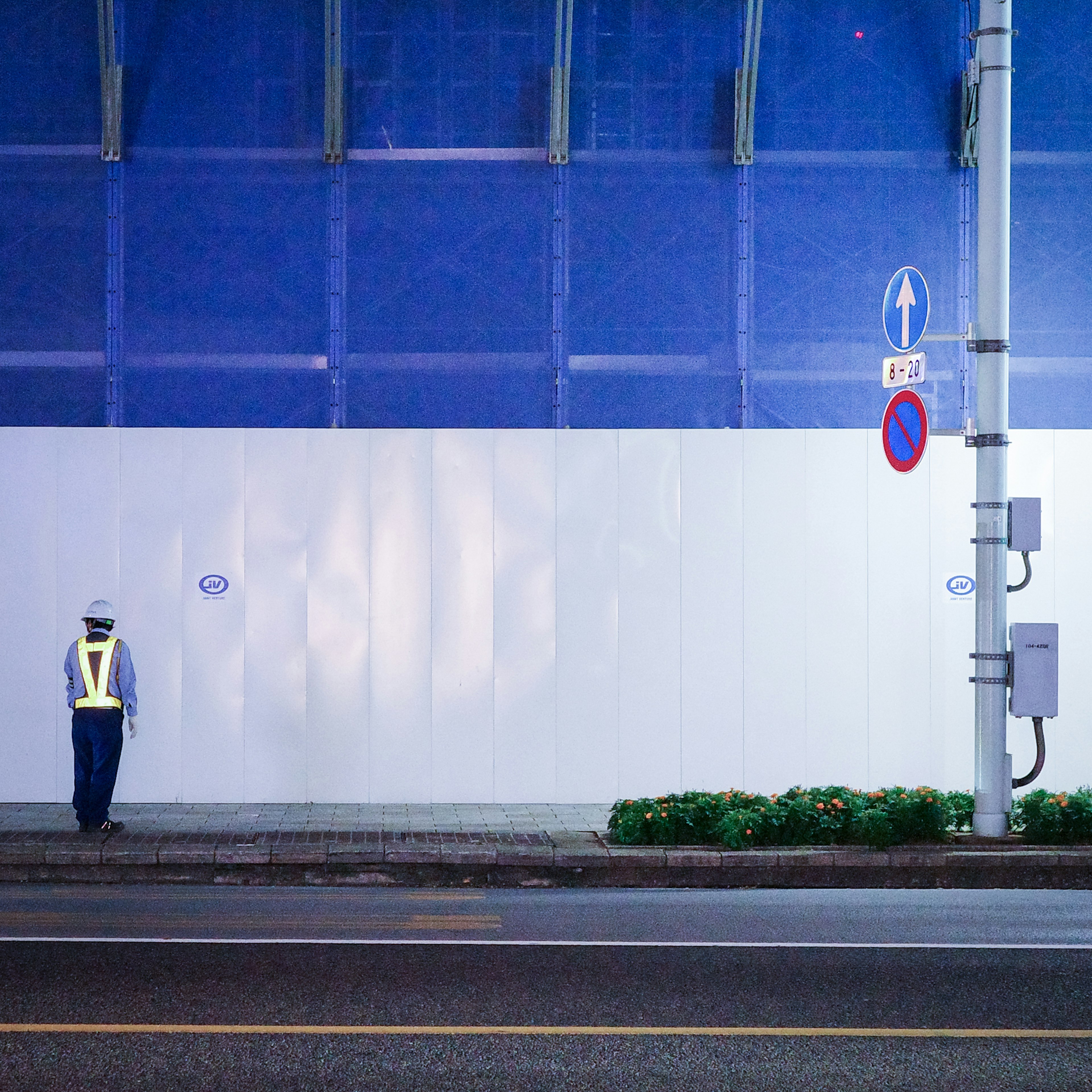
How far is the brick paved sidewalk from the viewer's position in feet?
40.8

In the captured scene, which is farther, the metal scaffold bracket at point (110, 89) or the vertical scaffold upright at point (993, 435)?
the metal scaffold bracket at point (110, 89)

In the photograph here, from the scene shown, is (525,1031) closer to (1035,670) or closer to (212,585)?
(1035,670)

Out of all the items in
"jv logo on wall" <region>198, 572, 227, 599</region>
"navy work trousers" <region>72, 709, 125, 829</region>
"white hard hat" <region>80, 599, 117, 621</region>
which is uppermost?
"jv logo on wall" <region>198, 572, 227, 599</region>

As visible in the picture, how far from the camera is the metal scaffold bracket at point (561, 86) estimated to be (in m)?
14.7

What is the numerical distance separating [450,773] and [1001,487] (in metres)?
6.30

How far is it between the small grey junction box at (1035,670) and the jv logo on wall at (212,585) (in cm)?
784

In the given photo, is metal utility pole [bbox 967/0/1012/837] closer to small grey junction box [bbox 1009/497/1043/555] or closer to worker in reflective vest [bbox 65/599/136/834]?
small grey junction box [bbox 1009/497/1043/555]

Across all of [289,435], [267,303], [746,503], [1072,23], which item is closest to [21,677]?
[289,435]

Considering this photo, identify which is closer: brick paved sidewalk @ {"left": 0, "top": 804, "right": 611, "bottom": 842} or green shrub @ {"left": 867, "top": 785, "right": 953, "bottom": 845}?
green shrub @ {"left": 867, "top": 785, "right": 953, "bottom": 845}

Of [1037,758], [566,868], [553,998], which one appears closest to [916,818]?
[1037,758]

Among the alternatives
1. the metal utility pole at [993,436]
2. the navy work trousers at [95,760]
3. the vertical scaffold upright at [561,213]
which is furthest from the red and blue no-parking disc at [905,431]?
the navy work trousers at [95,760]

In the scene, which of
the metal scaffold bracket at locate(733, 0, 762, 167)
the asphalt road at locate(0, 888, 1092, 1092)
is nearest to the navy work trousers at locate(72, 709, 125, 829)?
the asphalt road at locate(0, 888, 1092, 1092)

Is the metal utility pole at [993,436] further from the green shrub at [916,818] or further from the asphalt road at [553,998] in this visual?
the asphalt road at [553,998]

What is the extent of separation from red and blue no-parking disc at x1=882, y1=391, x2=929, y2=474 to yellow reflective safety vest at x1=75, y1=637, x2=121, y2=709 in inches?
280
